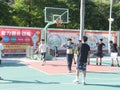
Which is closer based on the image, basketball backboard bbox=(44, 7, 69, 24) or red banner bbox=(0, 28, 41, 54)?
basketball backboard bbox=(44, 7, 69, 24)

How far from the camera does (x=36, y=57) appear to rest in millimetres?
29422

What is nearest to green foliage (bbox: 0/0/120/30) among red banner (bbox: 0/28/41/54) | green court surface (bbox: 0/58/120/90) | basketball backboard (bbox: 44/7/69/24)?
red banner (bbox: 0/28/41/54)

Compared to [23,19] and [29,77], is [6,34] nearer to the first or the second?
[23,19]

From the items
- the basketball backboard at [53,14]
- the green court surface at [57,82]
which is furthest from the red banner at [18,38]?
the green court surface at [57,82]

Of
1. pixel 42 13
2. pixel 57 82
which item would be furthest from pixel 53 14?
pixel 57 82

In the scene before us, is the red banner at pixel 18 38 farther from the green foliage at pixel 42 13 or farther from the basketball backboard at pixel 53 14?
the green foliage at pixel 42 13

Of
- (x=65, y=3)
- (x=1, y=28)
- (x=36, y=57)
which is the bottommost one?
(x=36, y=57)

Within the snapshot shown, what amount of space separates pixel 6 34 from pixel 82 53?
20.5m

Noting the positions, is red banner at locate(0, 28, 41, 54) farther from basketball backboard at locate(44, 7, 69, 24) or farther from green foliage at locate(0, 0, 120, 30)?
green foliage at locate(0, 0, 120, 30)

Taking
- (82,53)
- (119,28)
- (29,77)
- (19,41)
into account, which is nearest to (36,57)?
(19,41)

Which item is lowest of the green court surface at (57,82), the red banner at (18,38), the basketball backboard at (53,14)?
the green court surface at (57,82)

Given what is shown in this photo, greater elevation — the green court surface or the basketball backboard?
the basketball backboard

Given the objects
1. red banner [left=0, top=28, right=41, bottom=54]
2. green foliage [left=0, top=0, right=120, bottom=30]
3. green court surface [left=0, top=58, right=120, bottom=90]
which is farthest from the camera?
green foliage [left=0, top=0, right=120, bottom=30]

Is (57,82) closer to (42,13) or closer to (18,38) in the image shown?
(18,38)
